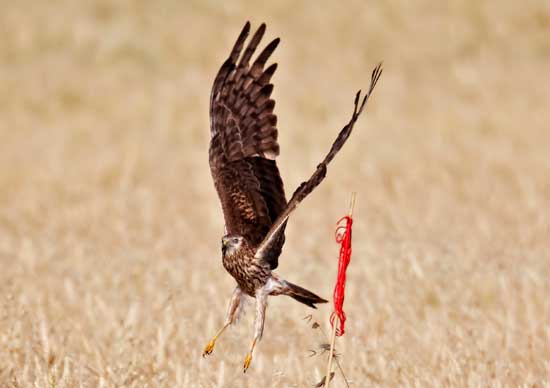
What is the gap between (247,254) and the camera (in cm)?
466

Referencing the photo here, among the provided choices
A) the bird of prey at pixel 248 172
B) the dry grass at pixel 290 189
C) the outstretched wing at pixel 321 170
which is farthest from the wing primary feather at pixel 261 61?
the dry grass at pixel 290 189

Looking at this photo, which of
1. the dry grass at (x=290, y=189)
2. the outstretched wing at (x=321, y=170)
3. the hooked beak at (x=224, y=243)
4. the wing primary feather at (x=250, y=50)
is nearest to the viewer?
the outstretched wing at (x=321, y=170)

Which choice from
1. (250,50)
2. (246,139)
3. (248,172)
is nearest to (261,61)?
(250,50)

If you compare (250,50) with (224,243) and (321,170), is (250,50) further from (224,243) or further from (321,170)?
(321,170)

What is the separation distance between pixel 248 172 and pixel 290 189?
266 inches

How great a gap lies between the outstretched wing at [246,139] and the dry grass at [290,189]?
2.84 feet

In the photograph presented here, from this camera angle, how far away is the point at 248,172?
17.8 feet

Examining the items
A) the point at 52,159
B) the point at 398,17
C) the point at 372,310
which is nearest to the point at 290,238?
the point at 372,310

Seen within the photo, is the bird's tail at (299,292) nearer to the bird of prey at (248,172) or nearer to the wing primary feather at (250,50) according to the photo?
the bird of prey at (248,172)

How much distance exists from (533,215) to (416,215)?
1206mm

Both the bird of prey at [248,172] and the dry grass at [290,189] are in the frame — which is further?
the dry grass at [290,189]

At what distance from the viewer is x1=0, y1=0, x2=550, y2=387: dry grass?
620cm

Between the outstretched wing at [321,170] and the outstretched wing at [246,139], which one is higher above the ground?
the outstretched wing at [246,139]

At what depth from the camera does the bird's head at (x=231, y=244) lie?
466 centimetres
